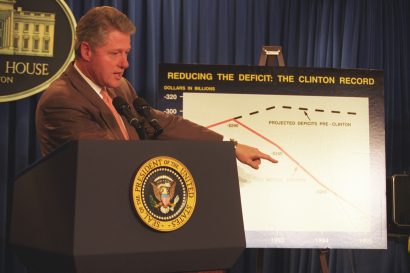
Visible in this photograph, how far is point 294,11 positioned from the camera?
12.4ft

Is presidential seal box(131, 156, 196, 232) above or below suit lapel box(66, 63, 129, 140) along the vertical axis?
below

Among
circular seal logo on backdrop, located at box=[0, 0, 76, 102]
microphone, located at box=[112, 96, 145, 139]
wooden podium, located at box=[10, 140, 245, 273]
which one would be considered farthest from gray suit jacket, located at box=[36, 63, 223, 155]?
circular seal logo on backdrop, located at box=[0, 0, 76, 102]

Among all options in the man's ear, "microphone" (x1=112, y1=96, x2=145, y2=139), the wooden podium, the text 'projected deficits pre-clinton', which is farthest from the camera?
the text 'projected deficits pre-clinton'

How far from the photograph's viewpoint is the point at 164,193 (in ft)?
3.89

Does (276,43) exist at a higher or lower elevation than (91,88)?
higher

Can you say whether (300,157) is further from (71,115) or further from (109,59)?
(71,115)

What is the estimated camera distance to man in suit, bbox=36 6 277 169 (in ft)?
5.55

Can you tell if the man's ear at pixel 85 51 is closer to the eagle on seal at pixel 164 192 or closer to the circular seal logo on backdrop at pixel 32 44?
the eagle on seal at pixel 164 192

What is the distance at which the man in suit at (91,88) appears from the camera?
1690 millimetres

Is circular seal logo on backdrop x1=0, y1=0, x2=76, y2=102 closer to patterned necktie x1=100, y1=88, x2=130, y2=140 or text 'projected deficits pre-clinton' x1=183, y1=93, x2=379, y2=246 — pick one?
text 'projected deficits pre-clinton' x1=183, y1=93, x2=379, y2=246

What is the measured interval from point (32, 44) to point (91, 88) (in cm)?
165

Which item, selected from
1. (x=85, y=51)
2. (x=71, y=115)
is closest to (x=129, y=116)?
(x=71, y=115)

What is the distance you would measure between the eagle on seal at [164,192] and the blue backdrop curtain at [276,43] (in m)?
2.29

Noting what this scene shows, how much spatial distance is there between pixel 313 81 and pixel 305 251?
1.14 metres
